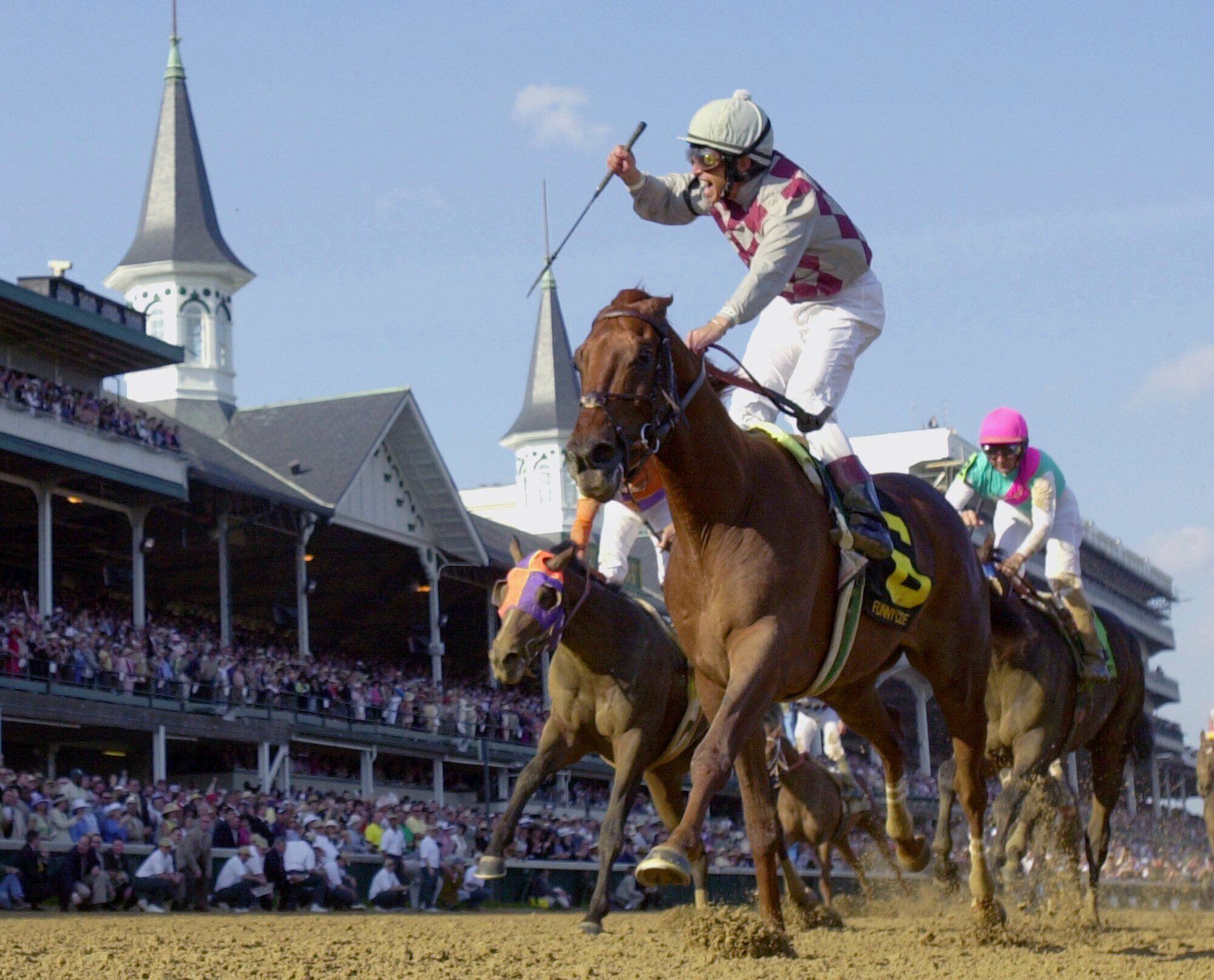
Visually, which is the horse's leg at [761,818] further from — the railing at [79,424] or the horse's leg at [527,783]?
the railing at [79,424]

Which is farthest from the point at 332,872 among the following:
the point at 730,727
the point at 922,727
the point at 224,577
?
the point at 922,727

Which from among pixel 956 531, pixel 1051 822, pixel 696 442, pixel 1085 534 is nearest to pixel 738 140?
pixel 696 442

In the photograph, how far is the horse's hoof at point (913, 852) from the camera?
8.73 m

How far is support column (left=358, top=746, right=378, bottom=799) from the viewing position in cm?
2786

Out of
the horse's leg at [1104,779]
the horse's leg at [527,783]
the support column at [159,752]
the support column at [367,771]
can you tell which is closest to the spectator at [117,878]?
the horse's leg at [527,783]

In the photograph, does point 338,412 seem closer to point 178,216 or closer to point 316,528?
point 316,528

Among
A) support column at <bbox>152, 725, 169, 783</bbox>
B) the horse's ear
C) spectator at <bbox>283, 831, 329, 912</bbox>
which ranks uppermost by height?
the horse's ear

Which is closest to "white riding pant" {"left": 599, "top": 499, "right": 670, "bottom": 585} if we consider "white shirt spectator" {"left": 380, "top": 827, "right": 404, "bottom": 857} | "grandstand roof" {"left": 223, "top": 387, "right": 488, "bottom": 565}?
"white shirt spectator" {"left": 380, "top": 827, "right": 404, "bottom": 857}

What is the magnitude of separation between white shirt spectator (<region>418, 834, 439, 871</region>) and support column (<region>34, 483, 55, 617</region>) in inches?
266

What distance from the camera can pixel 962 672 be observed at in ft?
27.2

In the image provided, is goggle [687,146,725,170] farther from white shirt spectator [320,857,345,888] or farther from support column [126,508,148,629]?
support column [126,508,148,629]

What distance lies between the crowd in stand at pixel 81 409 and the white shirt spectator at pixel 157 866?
365 inches

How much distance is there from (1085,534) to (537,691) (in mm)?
34978

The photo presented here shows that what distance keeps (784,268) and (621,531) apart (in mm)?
3186
